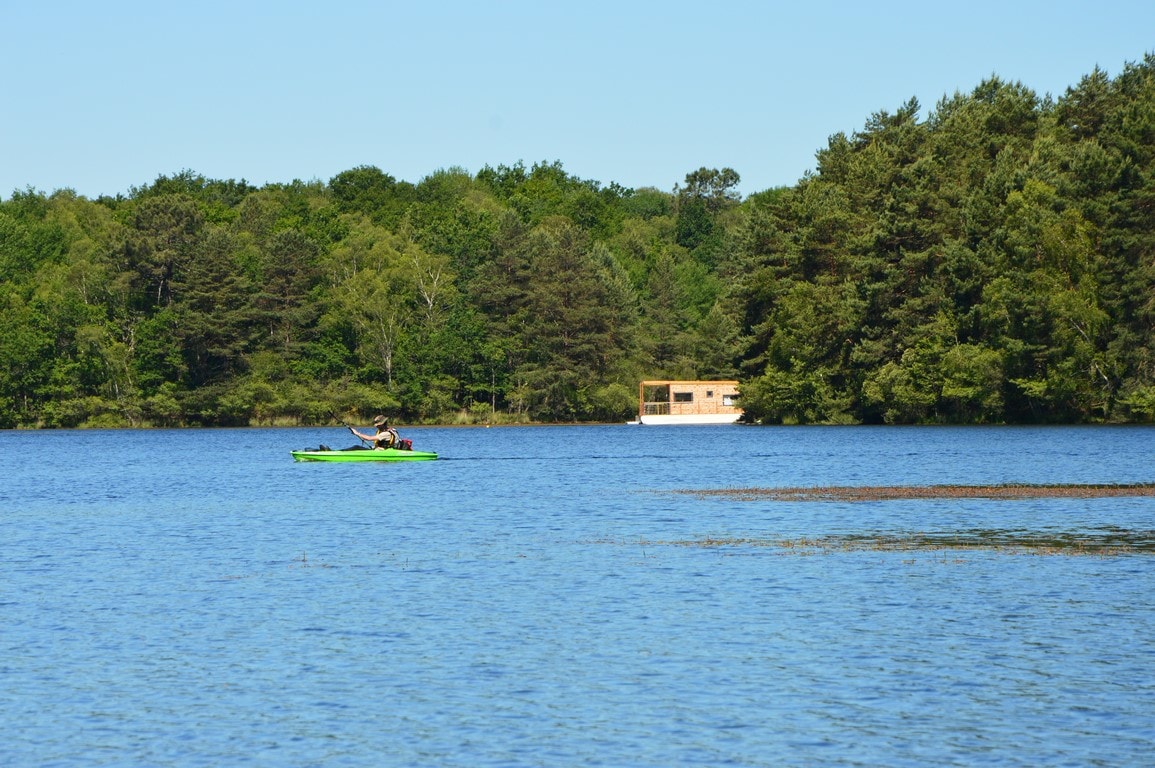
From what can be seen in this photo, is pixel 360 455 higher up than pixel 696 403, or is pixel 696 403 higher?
pixel 696 403

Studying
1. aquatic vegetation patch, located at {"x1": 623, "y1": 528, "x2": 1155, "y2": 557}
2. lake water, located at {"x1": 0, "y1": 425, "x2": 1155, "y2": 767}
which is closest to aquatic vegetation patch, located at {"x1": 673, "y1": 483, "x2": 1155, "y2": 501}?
lake water, located at {"x1": 0, "y1": 425, "x2": 1155, "y2": 767}

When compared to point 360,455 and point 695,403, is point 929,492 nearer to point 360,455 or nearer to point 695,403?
point 360,455

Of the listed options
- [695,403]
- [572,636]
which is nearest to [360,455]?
[572,636]

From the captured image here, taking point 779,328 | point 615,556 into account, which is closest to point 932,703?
point 615,556

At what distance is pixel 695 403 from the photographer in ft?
486

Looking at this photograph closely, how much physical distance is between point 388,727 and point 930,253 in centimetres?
9864

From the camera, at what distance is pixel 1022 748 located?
18.0m

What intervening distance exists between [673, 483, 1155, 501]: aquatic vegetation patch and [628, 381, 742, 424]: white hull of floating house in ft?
289

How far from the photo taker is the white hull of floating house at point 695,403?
478 feet

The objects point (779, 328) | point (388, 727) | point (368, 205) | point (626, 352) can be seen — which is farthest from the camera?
point (368, 205)

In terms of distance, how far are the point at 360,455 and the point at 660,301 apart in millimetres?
99291

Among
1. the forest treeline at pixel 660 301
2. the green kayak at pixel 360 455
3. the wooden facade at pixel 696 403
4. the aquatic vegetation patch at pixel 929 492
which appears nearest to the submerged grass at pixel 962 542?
the aquatic vegetation patch at pixel 929 492

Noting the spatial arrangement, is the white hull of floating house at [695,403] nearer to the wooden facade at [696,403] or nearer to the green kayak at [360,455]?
the wooden facade at [696,403]

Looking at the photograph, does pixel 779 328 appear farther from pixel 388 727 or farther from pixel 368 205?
pixel 388 727
